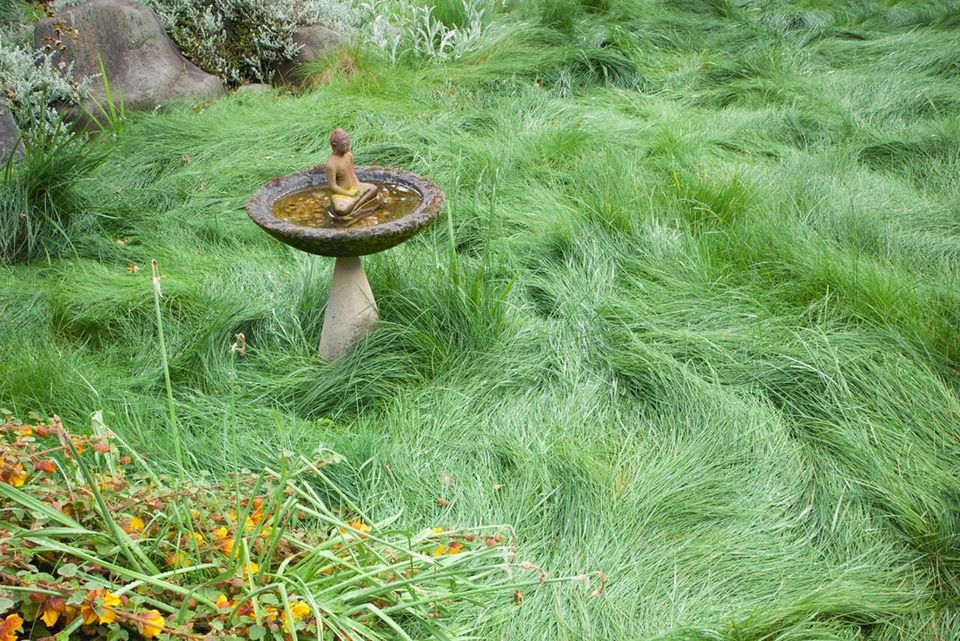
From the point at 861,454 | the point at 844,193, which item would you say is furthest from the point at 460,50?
the point at 861,454

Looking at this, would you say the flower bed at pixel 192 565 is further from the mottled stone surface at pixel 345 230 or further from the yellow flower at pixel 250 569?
the mottled stone surface at pixel 345 230

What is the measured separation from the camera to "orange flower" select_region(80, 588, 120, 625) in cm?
152

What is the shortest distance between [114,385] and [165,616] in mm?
1336

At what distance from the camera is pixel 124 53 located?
18.5 feet

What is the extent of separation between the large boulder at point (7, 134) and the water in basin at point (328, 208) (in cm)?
237

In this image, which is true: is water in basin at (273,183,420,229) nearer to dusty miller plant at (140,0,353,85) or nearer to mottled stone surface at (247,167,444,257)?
mottled stone surface at (247,167,444,257)

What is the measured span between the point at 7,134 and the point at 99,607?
4.03 meters

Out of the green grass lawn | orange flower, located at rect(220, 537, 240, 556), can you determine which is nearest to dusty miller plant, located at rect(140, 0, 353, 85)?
the green grass lawn

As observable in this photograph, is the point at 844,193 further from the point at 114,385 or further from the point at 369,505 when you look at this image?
the point at 114,385

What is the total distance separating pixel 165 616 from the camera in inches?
Answer: 68.0

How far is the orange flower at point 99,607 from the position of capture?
5.00 feet

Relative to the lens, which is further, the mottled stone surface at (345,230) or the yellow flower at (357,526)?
the mottled stone surface at (345,230)

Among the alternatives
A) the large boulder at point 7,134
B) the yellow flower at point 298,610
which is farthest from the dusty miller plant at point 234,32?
the yellow flower at point 298,610

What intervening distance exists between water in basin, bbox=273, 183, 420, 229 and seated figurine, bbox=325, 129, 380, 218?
1.4 inches
